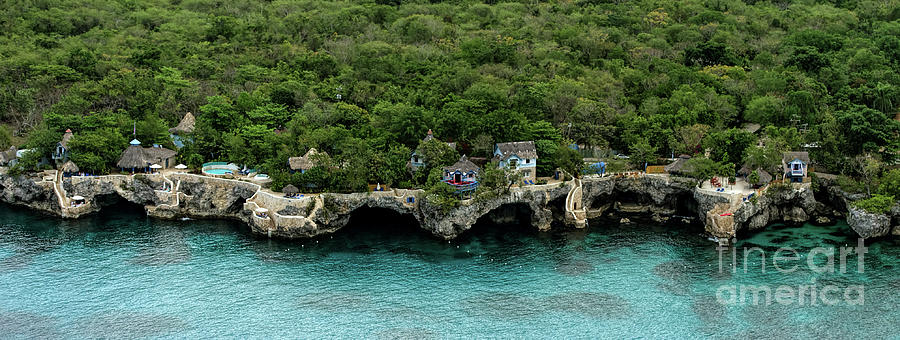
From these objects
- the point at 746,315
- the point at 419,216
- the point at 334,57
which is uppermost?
the point at 334,57

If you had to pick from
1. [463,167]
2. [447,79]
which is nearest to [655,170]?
[463,167]

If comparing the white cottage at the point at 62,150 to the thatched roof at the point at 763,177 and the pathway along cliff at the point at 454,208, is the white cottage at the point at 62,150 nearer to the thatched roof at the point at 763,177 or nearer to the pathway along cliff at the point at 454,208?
the pathway along cliff at the point at 454,208

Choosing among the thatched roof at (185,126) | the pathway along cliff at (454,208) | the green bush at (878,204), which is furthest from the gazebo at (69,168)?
the green bush at (878,204)

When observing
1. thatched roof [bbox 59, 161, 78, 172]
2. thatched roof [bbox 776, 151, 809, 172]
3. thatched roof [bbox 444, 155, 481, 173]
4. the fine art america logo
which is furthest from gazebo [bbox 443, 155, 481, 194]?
thatched roof [bbox 59, 161, 78, 172]

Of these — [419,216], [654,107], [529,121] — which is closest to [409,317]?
[419,216]

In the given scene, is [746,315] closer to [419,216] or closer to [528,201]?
[528,201]
